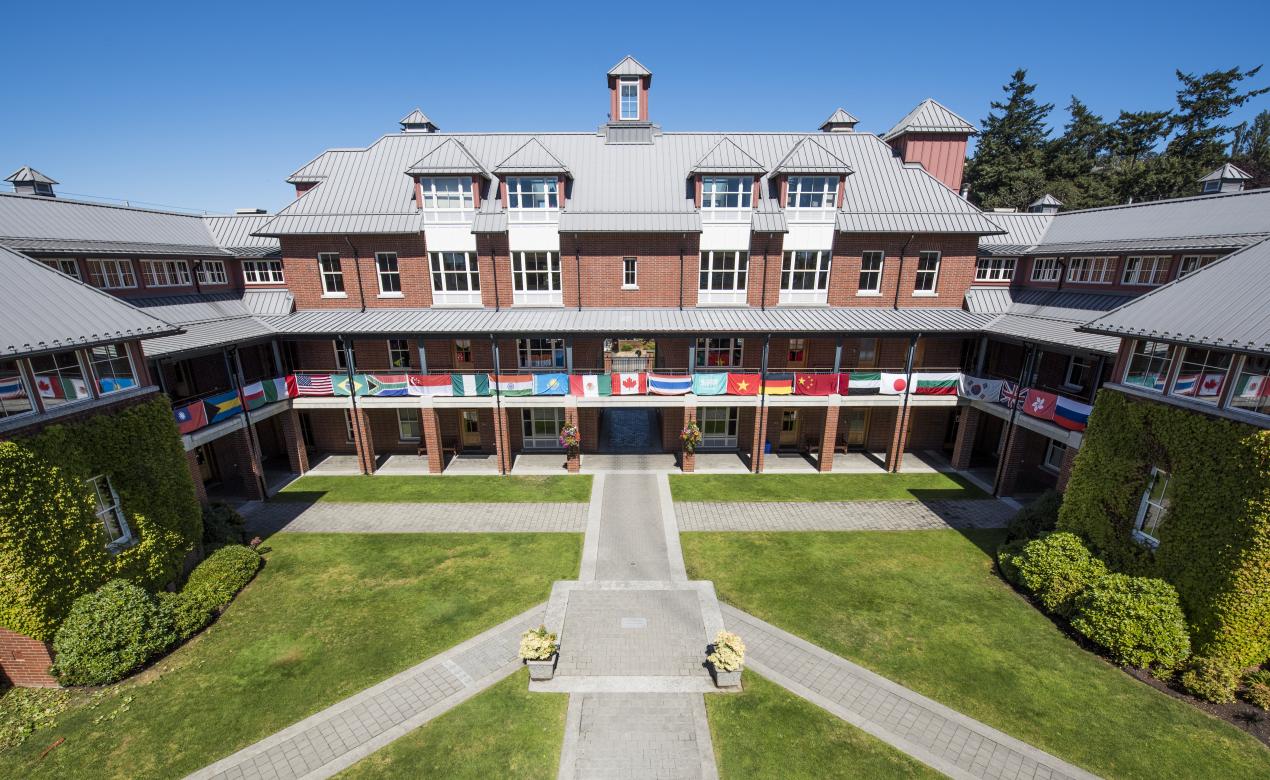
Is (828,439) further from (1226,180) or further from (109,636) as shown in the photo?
(109,636)

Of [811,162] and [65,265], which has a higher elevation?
[811,162]

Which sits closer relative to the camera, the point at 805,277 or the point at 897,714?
the point at 897,714

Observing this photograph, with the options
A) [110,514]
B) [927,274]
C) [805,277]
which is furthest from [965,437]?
[110,514]

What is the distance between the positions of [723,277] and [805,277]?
372cm

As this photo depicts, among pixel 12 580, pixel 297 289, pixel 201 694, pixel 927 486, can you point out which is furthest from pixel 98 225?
pixel 927 486

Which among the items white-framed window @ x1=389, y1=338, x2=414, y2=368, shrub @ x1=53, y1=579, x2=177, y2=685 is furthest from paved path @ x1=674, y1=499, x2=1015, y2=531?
shrub @ x1=53, y1=579, x2=177, y2=685

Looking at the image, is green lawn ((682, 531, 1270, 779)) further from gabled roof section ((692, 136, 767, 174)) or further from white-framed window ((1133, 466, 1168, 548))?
gabled roof section ((692, 136, 767, 174))

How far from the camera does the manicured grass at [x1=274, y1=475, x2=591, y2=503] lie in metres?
19.4

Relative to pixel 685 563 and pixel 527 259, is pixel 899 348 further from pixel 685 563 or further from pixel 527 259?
pixel 527 259

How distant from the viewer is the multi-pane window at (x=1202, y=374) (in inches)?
440

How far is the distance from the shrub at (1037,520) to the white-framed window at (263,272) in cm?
3057

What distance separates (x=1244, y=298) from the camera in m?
11.3

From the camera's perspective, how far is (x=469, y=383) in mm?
20453

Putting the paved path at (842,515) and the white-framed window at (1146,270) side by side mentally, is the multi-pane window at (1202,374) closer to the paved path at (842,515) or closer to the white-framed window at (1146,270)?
the paved path at (842,515)
